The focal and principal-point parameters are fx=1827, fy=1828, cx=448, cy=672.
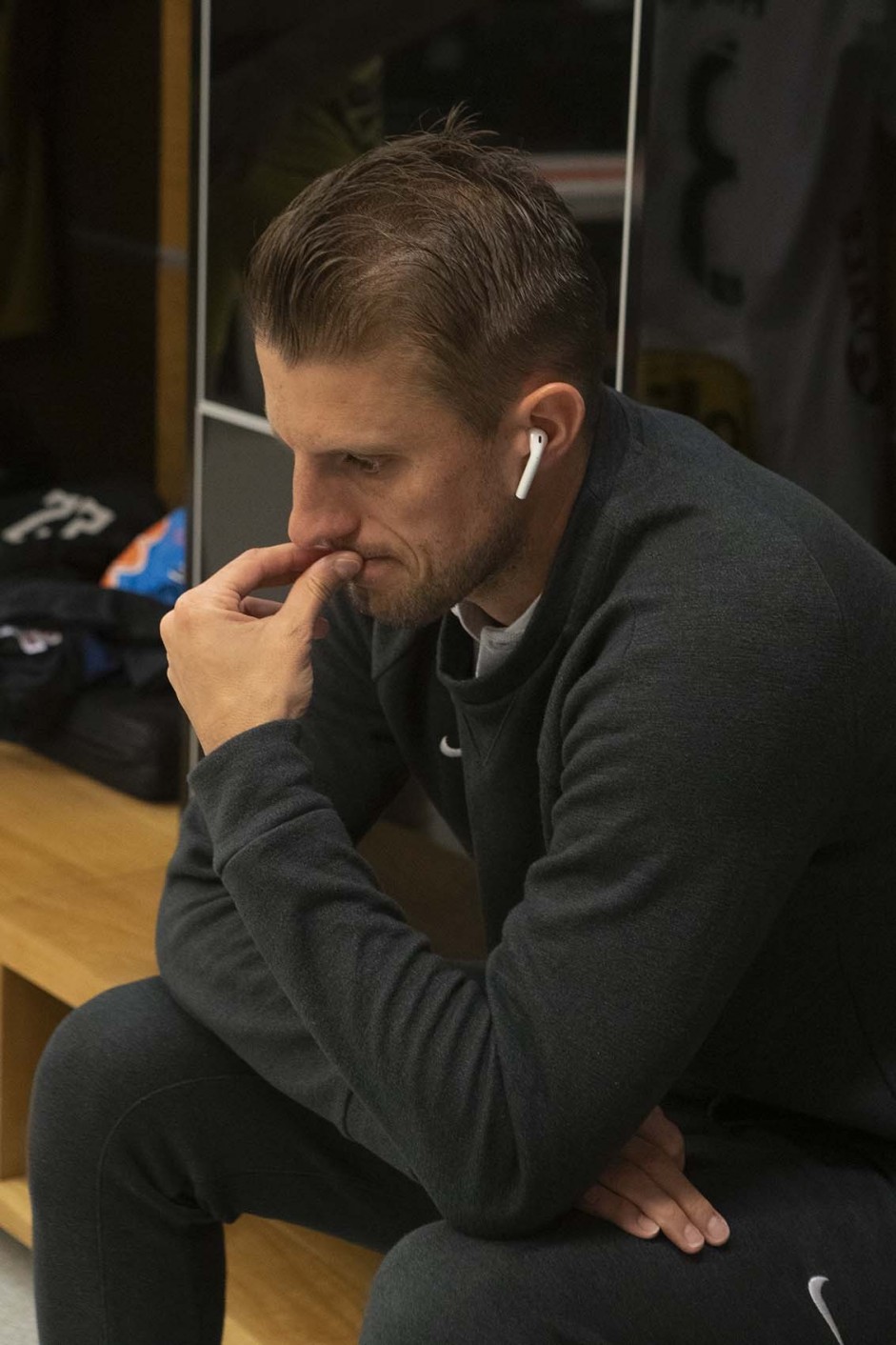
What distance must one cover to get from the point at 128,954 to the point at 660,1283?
93 cm

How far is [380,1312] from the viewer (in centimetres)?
109

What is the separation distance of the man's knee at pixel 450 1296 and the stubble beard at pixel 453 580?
0.39m

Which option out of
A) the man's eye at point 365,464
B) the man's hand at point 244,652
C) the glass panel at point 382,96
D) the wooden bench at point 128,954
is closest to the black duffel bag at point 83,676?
the wooden bench at point 128,954

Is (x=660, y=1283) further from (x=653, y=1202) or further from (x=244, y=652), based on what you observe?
(x=244, y=652)

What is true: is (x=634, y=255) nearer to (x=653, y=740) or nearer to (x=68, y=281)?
(x=653, y=740)

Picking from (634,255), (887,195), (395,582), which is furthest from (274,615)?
(887,195)

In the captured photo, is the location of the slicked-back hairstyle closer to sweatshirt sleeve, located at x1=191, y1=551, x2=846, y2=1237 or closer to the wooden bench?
sweatshirt sleeve, located at x1=191, y1=551, x2=846, y2=1237

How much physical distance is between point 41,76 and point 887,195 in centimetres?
211

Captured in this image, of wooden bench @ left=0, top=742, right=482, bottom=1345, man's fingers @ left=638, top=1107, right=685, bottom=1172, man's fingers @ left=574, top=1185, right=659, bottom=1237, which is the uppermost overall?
man's fingers @ left=638, top=1107, right=685, bottom=1172

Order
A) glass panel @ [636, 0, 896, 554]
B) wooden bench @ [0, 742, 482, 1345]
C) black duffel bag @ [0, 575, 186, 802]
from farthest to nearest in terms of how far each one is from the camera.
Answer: black duffel bag @ [0, 575, 186, 802] < wooden bench @ [0, 742, 482, 1345] < glass panel @ [636, 0, 896, 554]

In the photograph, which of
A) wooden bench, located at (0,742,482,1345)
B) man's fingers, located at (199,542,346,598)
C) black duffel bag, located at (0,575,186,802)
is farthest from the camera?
black duffel bag, located at (0,575,186,802)

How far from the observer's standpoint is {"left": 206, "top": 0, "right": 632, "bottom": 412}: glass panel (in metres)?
1.55

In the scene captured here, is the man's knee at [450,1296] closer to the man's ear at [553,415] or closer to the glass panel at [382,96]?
the man's ear at [553,415]

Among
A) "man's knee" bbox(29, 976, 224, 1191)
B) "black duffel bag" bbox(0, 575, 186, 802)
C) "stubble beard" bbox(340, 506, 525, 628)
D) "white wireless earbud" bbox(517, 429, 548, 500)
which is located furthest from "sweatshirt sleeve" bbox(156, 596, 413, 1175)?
"black duffel bag" bbox(0, 575, 186, 802)
